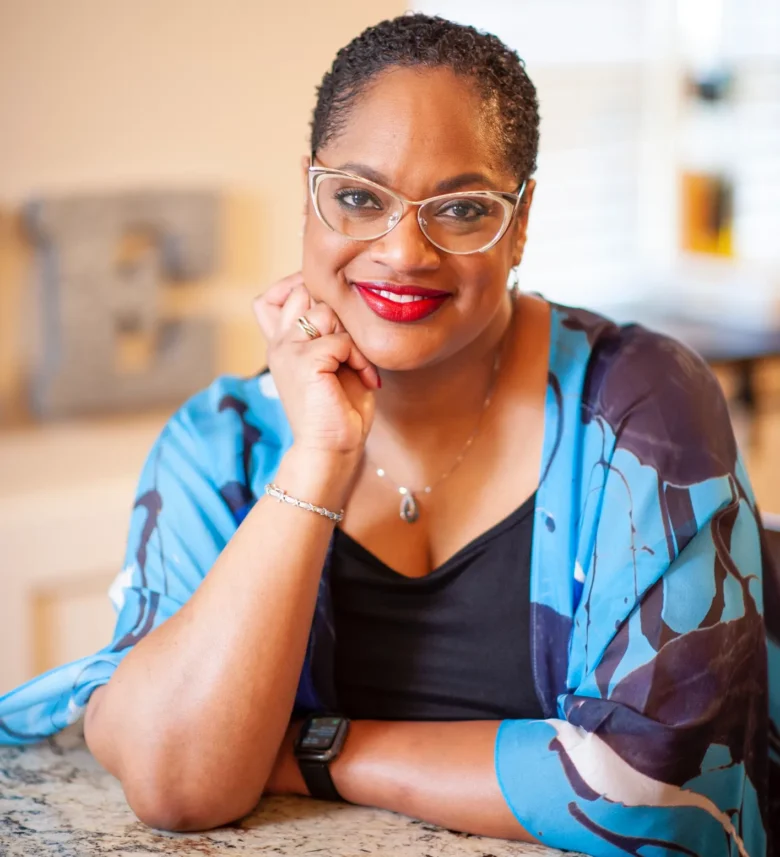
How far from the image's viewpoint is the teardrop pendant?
1.42 meters

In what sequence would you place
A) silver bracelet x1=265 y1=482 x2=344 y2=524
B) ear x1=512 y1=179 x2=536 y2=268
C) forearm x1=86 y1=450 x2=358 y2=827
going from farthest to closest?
ear x1=512 y1=179 x2=536 y2=268 < silver bracelet x1=265 y1=482 x2=344 y2=524 < forearm x1=86 y1=450 x2=358 y2=827

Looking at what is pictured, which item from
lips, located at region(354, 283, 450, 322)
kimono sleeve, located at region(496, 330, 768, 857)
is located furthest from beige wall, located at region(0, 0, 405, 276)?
kimono sleeve, located at region(496, 330, 768, 857)

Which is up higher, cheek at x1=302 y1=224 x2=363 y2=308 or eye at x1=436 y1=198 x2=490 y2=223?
eye at x1=436 y1=198 x2=490 y2=223

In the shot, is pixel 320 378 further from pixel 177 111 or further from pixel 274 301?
pixel 177 111

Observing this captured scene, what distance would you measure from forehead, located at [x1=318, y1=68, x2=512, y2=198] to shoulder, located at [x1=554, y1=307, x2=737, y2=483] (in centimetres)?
28

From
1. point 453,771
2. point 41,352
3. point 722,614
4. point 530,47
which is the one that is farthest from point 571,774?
point 530,47

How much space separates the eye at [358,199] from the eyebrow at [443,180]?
19 millimetres

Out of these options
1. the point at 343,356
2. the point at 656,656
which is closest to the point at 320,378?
the point at 343,356

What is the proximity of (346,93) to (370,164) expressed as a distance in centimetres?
11

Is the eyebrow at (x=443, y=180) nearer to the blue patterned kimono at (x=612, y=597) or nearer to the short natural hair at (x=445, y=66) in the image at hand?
the short natural hair at (x=445, y=66)

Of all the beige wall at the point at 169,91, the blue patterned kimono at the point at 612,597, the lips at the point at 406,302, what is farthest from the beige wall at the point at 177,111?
the lips at the point at 406,302

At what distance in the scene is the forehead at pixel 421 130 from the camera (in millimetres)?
1220

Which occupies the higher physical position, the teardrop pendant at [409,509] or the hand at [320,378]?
the hand at [320,378]

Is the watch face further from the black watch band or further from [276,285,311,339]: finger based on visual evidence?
[276,285,311,339]: finger
